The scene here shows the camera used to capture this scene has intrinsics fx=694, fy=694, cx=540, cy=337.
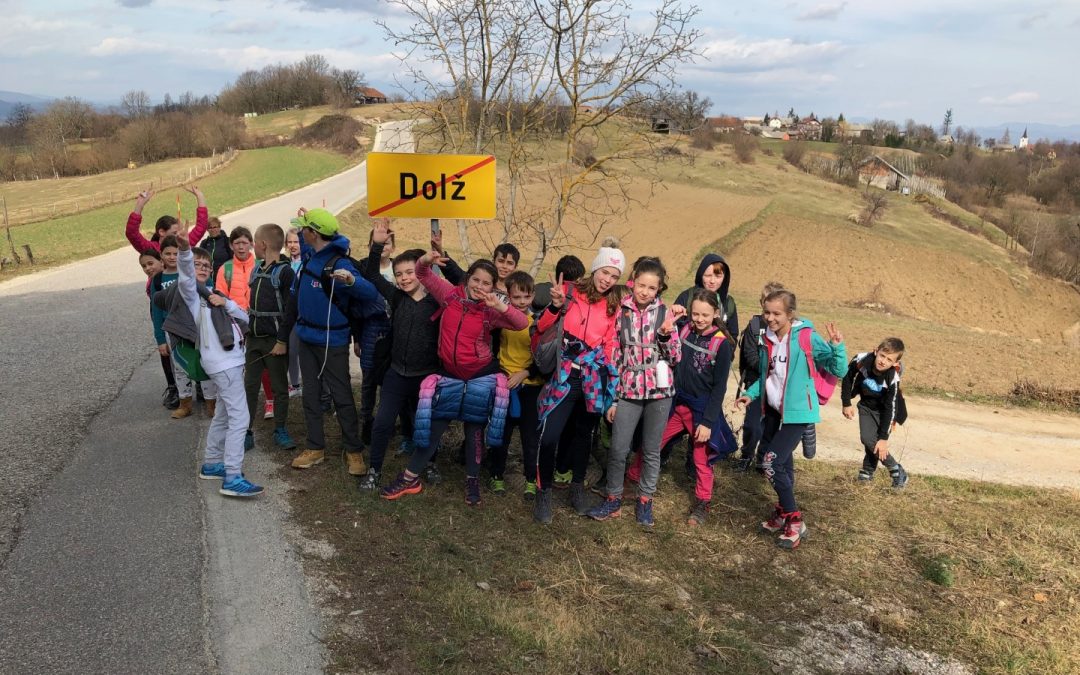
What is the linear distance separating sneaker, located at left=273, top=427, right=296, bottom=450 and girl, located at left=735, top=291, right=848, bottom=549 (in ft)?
13.3

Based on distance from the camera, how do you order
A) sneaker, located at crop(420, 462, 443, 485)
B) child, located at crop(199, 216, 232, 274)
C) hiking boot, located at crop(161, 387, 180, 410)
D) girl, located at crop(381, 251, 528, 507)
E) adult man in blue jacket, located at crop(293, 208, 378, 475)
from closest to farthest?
girl, located at crop(381, 251, 528, 507) → adult man in blue jacket, located at crop(293, 208, 378, 475) → sneaker, located at crop(420, 462, 443, 485) → hiking boot, located at crop(161, 387, 180, 410) → child, located at crop(199, 216, 232, 274)

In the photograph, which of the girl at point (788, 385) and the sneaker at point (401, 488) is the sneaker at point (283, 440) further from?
the girl at point (788, 385)

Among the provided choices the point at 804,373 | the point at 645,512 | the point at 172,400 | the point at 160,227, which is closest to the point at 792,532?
the point at 645,512

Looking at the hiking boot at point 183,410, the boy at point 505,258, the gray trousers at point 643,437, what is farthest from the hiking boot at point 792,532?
the hiking boot at point 183,410

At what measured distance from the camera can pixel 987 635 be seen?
4242 mm

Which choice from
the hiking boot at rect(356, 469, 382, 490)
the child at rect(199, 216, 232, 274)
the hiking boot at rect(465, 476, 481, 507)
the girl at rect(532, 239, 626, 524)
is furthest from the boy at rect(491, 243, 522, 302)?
the child at rect(199, 216, 232, 274)

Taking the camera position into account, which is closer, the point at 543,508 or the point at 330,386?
the point at 543,508

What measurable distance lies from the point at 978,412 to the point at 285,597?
1068 centimetres

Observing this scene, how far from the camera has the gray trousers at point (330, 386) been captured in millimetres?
5742

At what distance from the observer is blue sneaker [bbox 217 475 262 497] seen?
5.28 m

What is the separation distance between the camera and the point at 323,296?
5.65 metres

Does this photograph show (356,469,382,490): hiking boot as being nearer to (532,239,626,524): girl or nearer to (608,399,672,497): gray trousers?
(532,239,626,524): girl

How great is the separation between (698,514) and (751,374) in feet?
4.17

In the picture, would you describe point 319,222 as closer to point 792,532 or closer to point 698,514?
point 698,514
